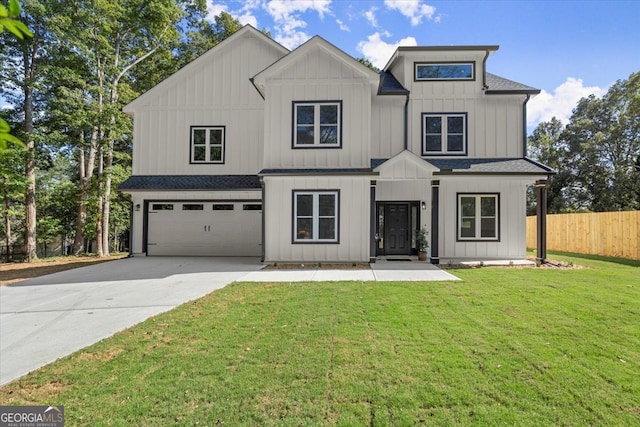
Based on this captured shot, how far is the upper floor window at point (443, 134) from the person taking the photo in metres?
12.6

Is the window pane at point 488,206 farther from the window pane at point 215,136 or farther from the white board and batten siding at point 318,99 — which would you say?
the window pane at point 215,136

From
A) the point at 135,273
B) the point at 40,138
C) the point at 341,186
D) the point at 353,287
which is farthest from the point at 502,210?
the point at 40,138

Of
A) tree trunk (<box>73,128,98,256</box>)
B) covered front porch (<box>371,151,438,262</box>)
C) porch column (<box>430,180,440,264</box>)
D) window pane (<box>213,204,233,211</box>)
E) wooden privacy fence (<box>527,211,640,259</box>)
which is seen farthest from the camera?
tree trunk (<box>73,128,98,256</box>)

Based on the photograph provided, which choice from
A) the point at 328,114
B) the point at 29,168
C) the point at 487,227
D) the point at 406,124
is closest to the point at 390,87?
the point at 406,124

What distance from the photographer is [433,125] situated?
1271 cm

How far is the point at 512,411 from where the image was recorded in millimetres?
2914

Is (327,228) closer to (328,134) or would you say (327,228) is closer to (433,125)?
(328,134)

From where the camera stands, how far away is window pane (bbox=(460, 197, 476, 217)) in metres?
12.1

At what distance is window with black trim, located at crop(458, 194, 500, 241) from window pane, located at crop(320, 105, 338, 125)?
5174 millimetres

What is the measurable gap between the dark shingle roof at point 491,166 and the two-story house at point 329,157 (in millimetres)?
65

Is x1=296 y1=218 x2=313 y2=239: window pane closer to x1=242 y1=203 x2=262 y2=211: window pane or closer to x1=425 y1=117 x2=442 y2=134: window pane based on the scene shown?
x1=242 y1=203 x2=262 y2=211: window pane

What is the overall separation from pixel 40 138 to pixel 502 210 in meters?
18.3

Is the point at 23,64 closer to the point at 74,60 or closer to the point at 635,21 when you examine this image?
the point at 74,60

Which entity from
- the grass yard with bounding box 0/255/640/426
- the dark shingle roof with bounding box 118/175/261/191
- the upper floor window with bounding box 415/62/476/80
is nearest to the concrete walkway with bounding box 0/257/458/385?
the grass yard with bounding box 0/255/640/426
